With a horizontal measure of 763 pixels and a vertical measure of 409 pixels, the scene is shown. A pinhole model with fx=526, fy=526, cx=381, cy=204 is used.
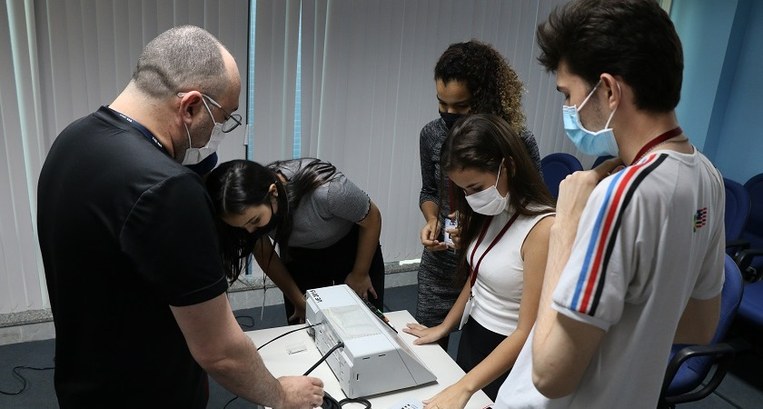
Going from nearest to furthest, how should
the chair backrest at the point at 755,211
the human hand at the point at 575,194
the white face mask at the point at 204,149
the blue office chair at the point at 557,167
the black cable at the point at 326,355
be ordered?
the human hand at the point at 575,194 < the white face mask at the point at 204,149 < the black cable at the point at 326,355 < the chair backrest at the point at 755,211 < the blue office chair at the point at 557,167

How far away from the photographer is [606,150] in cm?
91

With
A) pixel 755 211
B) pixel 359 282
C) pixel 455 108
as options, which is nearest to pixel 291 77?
pixel 455 108

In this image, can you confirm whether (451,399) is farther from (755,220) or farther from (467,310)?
(755,220)

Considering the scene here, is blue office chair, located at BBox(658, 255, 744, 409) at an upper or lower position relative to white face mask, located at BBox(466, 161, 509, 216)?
lower

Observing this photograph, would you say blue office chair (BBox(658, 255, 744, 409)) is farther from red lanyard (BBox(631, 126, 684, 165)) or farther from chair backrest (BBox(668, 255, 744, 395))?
red lanyard (BBox(631, 126, 684, 165))

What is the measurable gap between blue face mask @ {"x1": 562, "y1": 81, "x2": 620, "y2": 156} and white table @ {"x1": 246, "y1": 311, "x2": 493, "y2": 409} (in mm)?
739

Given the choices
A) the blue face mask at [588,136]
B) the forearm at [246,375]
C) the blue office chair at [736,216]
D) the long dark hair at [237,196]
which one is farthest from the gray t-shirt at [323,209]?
the blue office chair at [736,216]

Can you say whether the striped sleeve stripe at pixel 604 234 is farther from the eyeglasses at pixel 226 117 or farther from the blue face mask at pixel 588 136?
the eyeglasses at pixel 226 117

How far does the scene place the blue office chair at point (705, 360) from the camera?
5.79 feet

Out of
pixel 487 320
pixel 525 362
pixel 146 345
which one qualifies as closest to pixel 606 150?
pixel 525 362

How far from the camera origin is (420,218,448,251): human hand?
187 cm

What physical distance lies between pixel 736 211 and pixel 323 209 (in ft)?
7.82

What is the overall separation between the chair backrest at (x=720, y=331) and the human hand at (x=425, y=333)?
0.88 meters

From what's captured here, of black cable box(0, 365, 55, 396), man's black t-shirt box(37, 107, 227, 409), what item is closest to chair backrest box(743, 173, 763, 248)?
man's black t-shirt box(37, 107, 227, 409)
